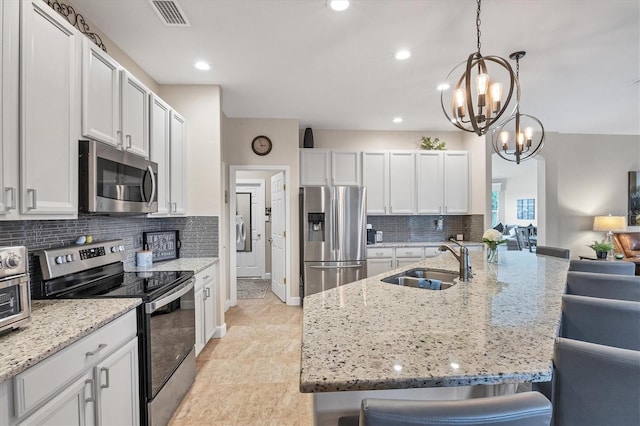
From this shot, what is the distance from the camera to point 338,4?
78.9 inches

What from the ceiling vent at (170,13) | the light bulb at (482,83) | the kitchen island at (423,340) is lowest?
the kitchen island at (423,340)

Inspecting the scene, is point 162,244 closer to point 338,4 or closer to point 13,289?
point 13,289

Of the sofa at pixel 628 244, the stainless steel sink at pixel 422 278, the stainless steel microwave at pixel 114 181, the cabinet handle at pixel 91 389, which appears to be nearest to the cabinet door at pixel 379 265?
the stainless steel sink at pixel 422 278

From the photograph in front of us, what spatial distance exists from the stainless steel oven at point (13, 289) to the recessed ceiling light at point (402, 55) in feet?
9.14

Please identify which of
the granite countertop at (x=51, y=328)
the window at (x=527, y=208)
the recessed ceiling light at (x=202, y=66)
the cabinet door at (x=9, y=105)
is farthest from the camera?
the window at (x=527, y=208)

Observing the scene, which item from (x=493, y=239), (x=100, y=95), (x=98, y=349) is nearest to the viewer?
(x=98, y=349)

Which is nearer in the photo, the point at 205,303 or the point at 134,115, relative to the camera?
the point at 134,115

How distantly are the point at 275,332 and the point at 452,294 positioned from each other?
234 cm

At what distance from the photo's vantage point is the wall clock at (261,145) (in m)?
4.40

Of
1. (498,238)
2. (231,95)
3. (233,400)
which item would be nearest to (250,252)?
(231,95)

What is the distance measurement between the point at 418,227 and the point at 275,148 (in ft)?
8.73

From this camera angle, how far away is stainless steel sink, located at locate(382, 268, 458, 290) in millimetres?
2209

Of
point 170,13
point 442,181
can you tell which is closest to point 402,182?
point 442,181

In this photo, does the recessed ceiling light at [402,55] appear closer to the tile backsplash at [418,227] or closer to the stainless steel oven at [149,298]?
the stainless steel oven at [149,298]
